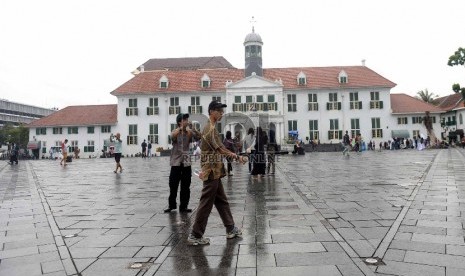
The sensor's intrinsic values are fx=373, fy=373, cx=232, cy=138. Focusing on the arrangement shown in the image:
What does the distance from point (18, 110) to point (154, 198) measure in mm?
115100

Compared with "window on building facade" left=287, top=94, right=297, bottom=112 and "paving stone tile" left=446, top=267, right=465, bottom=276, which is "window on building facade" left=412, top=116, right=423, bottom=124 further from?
"paving stone tile" left=446, top=267, right=465, bottom=276

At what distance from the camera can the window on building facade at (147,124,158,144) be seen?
50.2 meters

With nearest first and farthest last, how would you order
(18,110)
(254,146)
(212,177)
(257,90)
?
(212,177) < (254,146) < (257,90) < (18,110)

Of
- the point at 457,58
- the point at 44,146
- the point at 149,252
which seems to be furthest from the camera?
the point at 44,146

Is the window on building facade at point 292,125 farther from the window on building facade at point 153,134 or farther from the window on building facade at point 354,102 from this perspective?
the window on building facade at point 153,134

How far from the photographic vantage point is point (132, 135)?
166ft

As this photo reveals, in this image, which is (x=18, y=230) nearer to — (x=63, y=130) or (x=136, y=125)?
(x=136, y=125)

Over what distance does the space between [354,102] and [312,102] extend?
5516 mm

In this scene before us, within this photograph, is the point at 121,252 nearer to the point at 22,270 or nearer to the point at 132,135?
the point at 22,270

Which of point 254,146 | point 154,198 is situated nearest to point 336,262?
point 154,198

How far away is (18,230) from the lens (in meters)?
5.43

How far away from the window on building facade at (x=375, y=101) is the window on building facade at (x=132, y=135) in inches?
1251

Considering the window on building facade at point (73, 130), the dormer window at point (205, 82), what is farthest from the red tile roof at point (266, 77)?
the window on building facade at point (73, 130)

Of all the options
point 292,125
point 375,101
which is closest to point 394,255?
point 292,125
